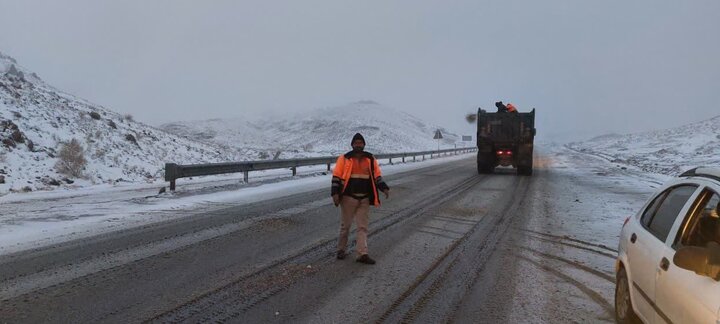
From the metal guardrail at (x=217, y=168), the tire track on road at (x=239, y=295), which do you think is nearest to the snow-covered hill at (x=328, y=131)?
the metal guardrail at (x=217, y=168)

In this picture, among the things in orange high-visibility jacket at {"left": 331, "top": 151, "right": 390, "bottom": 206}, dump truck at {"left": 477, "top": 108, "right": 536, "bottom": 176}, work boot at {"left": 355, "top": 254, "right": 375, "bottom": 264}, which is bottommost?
work boot at {"left": 355, "top": 254, "right": 375, "bottom": 264}

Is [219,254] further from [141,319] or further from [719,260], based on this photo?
[719,260]

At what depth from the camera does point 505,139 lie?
23422 millimetres

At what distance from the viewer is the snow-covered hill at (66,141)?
16344 mm

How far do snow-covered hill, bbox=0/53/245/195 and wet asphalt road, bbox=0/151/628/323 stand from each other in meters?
9.43

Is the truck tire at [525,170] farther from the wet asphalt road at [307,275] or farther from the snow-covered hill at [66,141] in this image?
the snow-covered hill at [66,141]

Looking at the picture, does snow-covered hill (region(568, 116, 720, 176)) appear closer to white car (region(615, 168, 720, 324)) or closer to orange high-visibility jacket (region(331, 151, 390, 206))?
orange high-visibility jacket (region(331, 151, 390, 206))

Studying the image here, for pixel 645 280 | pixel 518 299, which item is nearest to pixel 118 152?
pixel 518 299

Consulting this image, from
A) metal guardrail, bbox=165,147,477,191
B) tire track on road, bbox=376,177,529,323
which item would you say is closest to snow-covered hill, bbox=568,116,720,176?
tire track on road, bbox=376,177,529,323

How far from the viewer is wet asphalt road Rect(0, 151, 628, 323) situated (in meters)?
4.73

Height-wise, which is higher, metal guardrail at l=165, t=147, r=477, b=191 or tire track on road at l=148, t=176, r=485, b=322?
metal guardrail at l=165, t=147, r=477, b=191

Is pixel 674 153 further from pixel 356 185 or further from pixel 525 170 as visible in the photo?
pixel 356 185

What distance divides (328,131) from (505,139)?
66.4 m

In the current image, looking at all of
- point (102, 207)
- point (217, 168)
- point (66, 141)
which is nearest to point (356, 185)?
point (102, 207)
